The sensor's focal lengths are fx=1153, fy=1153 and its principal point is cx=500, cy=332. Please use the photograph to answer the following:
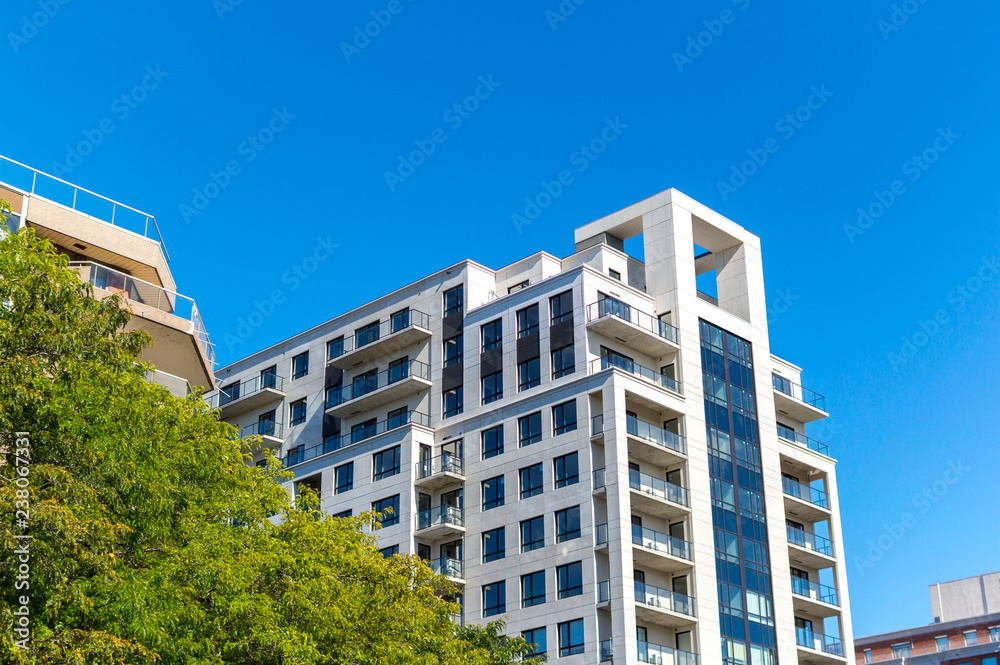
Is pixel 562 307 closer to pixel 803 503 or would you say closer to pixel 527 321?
pixel 527 321

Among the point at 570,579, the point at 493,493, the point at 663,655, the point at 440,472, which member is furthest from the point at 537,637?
the point at 440,472

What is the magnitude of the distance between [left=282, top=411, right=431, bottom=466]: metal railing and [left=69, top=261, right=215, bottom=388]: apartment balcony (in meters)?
27.0

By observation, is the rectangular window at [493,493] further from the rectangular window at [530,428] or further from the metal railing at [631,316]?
the metal railing at [631,316]

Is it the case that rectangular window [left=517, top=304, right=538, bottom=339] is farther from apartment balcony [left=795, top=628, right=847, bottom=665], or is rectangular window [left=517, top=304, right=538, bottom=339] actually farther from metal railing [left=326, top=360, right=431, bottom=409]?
apartment balcony [left=795, top=628, right=847, bottom=665]

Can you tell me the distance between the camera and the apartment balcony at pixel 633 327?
200ft

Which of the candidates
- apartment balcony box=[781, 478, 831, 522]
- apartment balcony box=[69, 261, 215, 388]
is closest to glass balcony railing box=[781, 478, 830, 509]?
apartment balcony box=[781, 478, 831, 522]

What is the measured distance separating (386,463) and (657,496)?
15932mm

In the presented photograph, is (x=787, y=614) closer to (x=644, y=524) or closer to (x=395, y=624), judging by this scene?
(x=644, y=524)

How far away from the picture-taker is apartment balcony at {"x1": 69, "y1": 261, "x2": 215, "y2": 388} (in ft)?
115

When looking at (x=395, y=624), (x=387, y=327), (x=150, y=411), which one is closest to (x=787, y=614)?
(x=387, y=327)

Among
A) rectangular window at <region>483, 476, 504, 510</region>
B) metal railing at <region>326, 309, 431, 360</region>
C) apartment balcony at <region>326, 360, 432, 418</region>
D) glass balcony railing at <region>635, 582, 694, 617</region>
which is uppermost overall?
metal railing at <region>326, 309, 431, 360</region>

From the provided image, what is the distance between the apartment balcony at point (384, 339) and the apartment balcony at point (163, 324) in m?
28.5

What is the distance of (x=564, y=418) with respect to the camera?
60.1 meters

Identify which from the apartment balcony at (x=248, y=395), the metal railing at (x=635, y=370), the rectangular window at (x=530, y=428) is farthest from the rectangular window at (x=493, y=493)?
the apartment balcony at (x=248, y=395)
